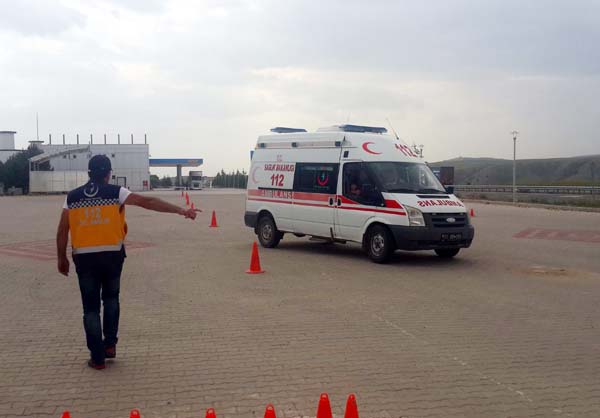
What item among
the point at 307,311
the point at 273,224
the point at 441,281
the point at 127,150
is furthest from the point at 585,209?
the point at 127,150

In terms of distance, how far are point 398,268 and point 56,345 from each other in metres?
7.18

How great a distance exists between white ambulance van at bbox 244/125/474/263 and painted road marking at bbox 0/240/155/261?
3.18 metres

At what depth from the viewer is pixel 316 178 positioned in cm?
1445

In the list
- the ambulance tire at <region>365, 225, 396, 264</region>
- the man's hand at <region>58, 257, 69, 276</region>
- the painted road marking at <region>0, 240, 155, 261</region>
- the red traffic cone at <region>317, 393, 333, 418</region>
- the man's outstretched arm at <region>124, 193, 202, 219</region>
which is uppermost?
the man's outstretched arm at <region>124, 193, 202, 219</region>

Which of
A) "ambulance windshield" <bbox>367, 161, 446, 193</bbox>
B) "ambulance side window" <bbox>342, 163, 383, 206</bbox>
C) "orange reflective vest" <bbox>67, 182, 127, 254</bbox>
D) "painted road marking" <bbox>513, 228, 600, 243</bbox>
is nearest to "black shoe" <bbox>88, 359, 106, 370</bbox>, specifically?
"orange reflective vest" <bbox>67, 182, 127, 254</bbox>

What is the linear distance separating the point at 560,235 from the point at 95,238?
16.9 meters

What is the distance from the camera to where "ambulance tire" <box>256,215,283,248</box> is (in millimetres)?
15570

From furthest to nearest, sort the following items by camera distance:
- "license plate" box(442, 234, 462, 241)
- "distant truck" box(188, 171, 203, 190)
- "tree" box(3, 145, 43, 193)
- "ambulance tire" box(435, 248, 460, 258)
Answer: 1. "distant truck" box(188, 171, 203, 190)
2. "tree" box(3, 145, 43, 193)
3. "ambulance tire" box(435, 248, 460, 258)
4. "license plate" box(442, 234, 462, 241)

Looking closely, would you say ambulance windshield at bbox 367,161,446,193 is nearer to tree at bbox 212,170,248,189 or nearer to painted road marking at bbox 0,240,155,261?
painted road marking at bbox 0,240,155,261

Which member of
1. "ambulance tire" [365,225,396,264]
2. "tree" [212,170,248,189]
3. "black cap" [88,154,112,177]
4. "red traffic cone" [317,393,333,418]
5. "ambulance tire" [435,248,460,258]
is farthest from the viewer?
"tree" [212,170,248,189]

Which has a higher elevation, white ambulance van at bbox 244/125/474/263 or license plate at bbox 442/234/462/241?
white ambulance van at bbox 244/125/474/263

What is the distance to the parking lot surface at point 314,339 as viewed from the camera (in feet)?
17.0

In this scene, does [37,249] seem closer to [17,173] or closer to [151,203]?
[151,203]

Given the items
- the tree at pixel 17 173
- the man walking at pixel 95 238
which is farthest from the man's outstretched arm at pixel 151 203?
the tree at pixel 17 173
